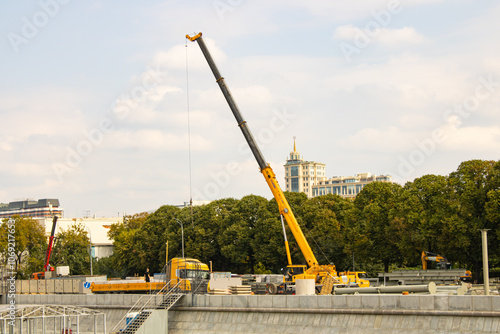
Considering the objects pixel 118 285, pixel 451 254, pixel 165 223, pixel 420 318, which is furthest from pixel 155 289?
pixel 165 223

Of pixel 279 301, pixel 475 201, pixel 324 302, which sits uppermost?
pixel 475 201

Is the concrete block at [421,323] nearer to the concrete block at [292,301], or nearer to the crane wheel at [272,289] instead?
the concrete block at [292,301]

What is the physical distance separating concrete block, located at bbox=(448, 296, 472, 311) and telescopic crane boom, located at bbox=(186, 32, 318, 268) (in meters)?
16.0

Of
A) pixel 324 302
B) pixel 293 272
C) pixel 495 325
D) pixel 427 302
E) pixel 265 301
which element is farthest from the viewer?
pixel 293 272

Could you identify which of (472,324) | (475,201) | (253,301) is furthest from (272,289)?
(475,201)

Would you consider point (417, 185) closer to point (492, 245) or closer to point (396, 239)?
point (396, 239)

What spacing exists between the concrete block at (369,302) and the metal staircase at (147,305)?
464 inches

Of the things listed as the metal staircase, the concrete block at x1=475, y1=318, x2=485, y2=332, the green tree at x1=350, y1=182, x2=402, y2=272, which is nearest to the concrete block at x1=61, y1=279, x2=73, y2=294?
the metal staircase

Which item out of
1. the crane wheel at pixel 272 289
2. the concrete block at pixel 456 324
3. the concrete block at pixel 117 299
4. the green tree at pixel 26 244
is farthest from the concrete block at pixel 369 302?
the green tree at pixel 26 244

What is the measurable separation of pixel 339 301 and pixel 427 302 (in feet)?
14.5

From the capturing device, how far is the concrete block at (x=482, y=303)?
26.4 meters

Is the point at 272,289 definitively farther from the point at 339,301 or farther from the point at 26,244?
the point at 26,244

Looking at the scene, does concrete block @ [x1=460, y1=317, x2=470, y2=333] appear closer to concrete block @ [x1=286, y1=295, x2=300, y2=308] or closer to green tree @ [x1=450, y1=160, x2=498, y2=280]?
concrete block @ [x1=286, y1=295, x2=300, y2=308]

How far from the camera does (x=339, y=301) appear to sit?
101 feet
